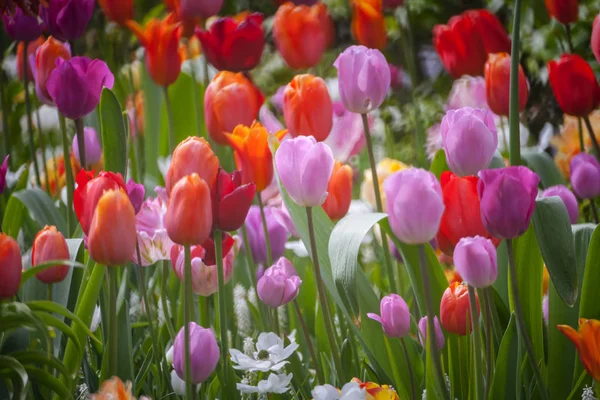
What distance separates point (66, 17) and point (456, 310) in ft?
2.73

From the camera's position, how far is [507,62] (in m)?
1.35

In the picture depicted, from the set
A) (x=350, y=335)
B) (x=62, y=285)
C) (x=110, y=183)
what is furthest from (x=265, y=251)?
(x=110, y=183)

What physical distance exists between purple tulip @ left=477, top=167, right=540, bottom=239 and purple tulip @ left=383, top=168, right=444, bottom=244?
53mm

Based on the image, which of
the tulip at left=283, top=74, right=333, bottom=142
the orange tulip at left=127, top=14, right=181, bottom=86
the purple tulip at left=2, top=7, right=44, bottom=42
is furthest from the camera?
the orange tulip at left=127, top=14, right=181, bottom=86

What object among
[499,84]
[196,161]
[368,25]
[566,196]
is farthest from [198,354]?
[368,25]

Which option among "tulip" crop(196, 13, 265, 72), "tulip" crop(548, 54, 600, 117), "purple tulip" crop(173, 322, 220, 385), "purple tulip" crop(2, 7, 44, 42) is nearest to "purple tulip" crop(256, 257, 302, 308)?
"purple tulip" crop(173, 322, 220, 385)

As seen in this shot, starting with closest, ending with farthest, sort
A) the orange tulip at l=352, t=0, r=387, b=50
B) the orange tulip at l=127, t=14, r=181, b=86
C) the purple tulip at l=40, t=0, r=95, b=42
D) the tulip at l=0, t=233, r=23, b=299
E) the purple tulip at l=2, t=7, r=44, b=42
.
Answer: the tulip at l=0, t=233, r=23, b=299 → the purple tulip at l=40, t=0, r=95, b=42 → the purple tulip at l=2, t=7, r=44, b=42 → the orange tulip at l=127, t=14, r=181, b=86 → the orange tulip at l=352, t=0, r=387, b=50

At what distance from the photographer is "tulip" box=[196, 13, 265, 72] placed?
1.39 m

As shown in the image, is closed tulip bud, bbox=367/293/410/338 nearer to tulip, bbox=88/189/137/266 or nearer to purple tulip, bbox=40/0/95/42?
tulip, bbox=88/189/137/266

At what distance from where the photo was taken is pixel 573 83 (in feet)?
4.43

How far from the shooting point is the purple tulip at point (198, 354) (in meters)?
0.91

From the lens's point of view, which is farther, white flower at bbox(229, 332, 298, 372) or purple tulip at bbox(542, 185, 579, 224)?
purple tulip at bbox(542, 185, 579, 224)

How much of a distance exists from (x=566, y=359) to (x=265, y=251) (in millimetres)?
568

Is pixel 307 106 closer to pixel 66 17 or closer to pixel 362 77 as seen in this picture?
pixel 362 77
